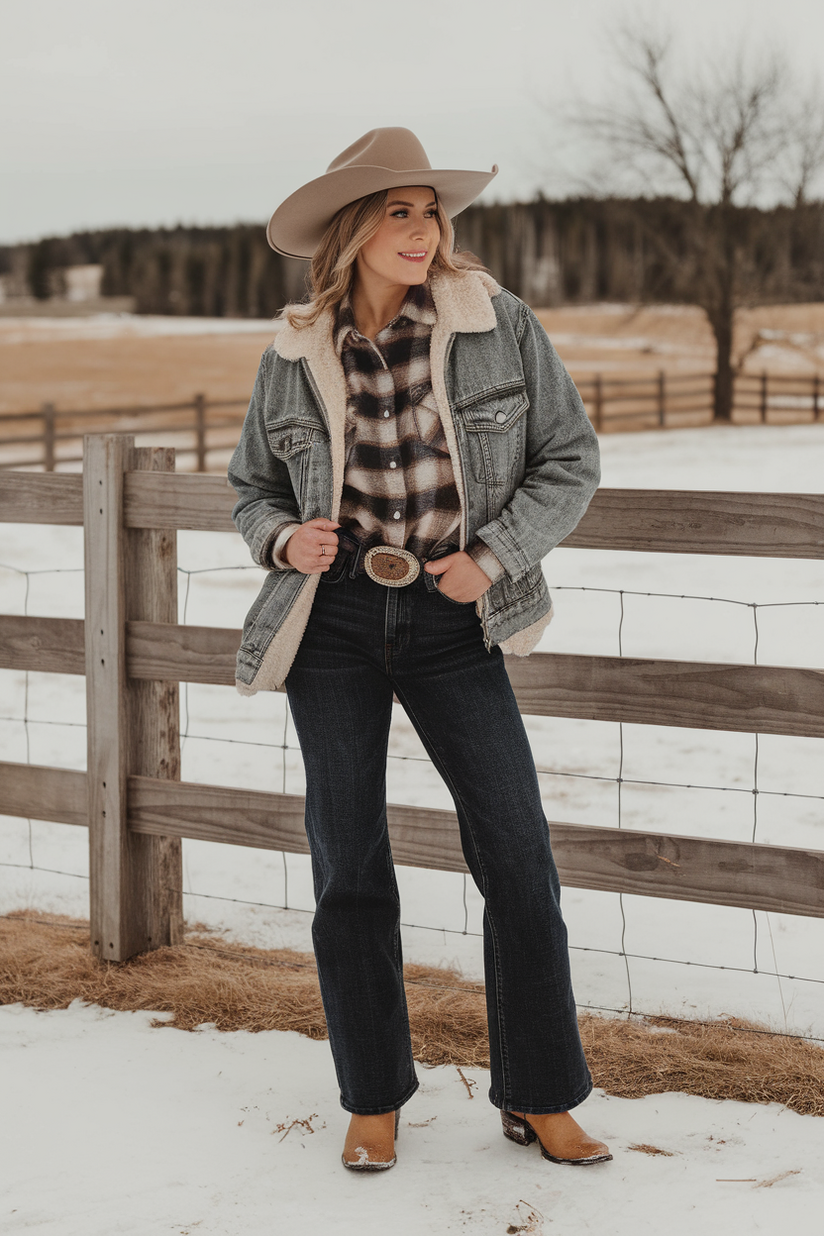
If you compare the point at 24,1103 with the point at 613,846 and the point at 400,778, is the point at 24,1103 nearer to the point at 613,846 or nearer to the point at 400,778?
the point at 613,846

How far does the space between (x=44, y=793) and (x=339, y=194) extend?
206 cm

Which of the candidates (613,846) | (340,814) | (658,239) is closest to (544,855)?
(340,814)

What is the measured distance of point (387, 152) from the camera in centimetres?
226

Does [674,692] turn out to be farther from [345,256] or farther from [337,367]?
[345,256]

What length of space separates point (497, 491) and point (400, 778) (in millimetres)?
3510

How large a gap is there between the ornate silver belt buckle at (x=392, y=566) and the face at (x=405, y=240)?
1.63 feet

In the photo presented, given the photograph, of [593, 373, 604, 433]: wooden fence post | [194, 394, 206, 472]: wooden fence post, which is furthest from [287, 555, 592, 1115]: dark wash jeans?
[593, 373, 604, 433]: wooden fence post

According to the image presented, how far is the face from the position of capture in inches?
87.7

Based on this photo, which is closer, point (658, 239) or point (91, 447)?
point (91, 447)

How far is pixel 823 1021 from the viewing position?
10.2 ft

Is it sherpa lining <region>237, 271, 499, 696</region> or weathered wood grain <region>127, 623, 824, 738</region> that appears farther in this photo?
weathered wood grain <region>127, 623, 824, 738</region>

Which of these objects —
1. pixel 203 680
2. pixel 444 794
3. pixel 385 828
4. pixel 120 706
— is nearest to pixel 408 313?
pixel 385 828

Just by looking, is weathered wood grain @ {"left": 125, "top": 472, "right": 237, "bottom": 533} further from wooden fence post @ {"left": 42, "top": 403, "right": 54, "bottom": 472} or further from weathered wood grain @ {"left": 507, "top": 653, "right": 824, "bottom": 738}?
wooden fence post @ {"left": 42, "top": 403, "right": 54, "bottom": 472}

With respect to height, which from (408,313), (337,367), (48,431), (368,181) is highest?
(48,431)
